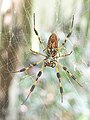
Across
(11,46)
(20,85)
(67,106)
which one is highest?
→ (11,46)

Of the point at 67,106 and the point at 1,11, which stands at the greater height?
the point at 1,11

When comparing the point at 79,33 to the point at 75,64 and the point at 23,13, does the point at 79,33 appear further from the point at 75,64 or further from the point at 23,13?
the point at 23,13

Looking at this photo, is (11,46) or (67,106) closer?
(11,46)

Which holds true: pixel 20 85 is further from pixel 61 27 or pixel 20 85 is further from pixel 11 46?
pixel 61 27

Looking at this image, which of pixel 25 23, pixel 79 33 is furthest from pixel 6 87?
pixel 79 33

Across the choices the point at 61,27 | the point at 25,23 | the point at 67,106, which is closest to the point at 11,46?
the point at 25,23

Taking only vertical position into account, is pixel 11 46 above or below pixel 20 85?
above
